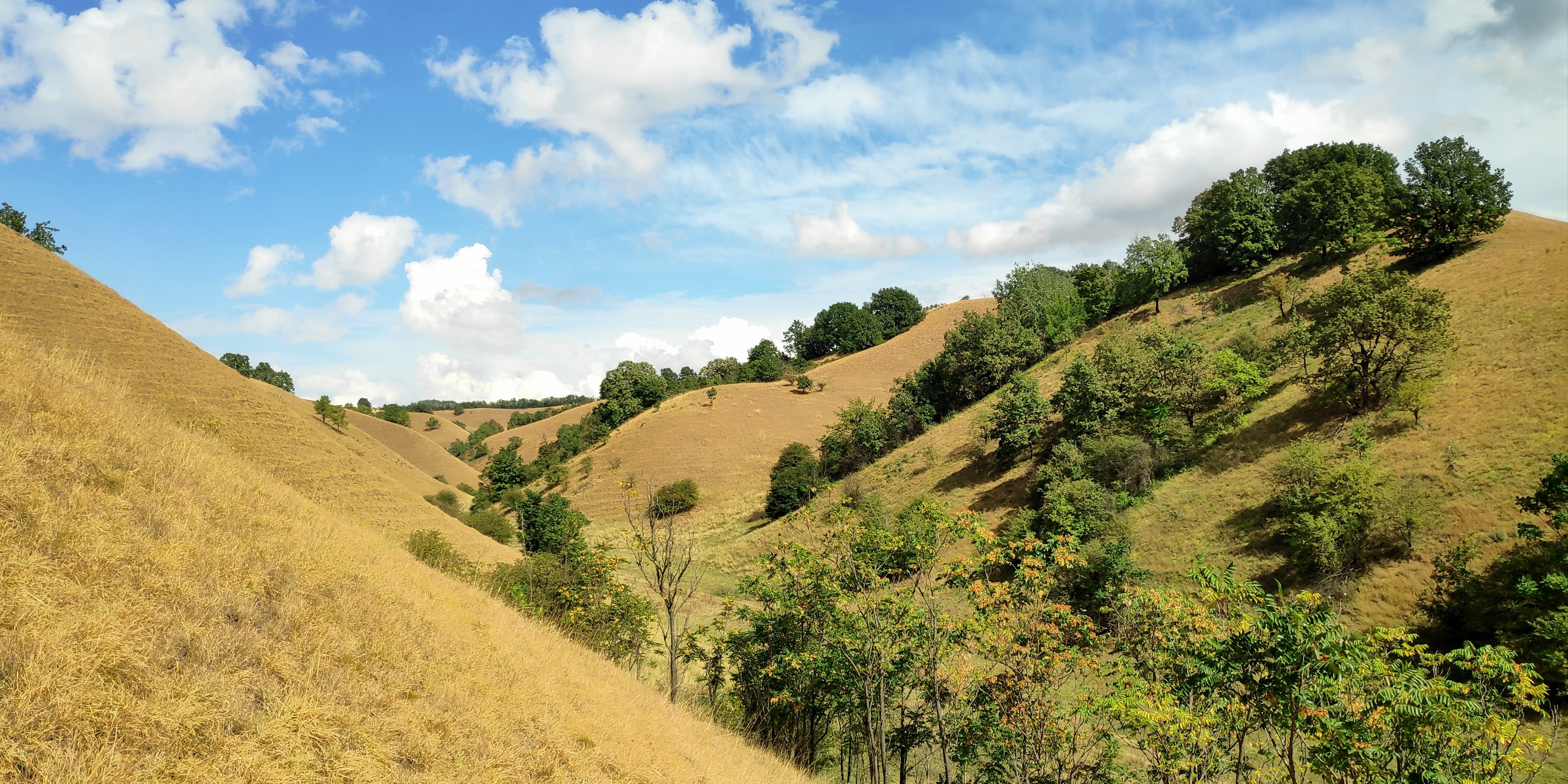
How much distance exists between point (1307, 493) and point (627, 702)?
84.8 feet

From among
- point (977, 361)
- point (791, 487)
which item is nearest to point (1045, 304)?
point (977, 361)

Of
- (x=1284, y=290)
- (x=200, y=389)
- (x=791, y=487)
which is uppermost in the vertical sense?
(x=1284, y=290)

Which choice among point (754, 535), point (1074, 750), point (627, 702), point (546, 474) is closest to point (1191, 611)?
point (1074, 750)

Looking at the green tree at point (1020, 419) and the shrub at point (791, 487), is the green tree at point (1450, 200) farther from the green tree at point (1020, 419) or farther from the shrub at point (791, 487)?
the shrub at point (791, 487)

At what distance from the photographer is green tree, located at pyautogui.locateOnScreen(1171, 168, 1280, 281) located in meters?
52.2

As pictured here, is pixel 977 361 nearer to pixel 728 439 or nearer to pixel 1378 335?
pixel 728 439

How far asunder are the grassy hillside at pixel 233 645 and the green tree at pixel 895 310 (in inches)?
3656

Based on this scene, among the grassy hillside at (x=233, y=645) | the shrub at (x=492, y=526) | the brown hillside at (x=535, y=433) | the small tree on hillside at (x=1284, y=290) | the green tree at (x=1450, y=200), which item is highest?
the green tree at (x=1450, y=200)

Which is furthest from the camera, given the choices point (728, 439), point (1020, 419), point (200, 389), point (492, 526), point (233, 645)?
point (728, 439)

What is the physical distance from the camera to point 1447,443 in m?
24.0

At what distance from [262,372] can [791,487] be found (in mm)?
81833

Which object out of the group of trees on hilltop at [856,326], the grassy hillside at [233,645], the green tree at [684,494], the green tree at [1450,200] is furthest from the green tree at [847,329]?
the grassy hillside at [233,645]

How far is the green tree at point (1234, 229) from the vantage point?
171 feet

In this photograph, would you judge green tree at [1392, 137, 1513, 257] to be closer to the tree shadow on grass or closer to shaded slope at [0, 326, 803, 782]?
the tree shadow on grass
